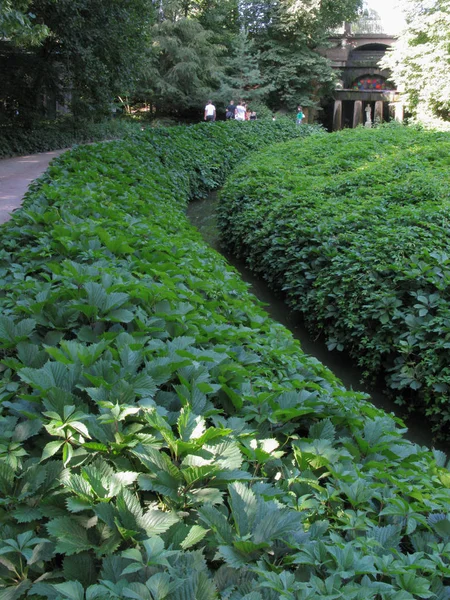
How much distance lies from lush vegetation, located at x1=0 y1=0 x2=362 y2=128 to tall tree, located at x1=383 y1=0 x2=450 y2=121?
6.15 metres

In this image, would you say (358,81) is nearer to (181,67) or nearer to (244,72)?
(244,72)

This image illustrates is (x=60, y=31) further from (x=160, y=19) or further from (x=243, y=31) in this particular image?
(x=243, y=31)

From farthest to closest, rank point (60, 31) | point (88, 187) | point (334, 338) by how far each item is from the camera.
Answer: point (60, 31) < point (88, 187) < point (334, 338)

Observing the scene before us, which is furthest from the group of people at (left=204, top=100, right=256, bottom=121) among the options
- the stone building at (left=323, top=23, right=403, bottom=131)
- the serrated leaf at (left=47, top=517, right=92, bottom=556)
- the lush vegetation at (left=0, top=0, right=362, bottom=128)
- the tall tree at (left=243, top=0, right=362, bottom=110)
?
the serrated leaf at (left=47, top=517, right=92, bottom=556)

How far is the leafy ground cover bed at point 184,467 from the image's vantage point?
4.28ft

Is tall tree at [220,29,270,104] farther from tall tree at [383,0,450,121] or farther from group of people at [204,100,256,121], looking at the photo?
tall tree at [383,0,450,121]

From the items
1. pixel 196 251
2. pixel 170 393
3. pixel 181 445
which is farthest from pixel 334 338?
pixel 181 445

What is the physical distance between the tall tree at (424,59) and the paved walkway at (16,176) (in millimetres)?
15698

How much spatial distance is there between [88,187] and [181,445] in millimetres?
4481

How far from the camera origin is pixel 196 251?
4.68 m

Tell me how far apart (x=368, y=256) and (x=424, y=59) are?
71.9ft

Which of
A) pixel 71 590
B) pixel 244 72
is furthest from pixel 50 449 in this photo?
pixel 244 72

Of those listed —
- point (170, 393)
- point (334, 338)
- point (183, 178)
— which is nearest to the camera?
point (170, 393)

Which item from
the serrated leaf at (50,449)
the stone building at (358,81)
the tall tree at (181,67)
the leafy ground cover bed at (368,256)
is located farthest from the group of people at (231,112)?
the serrated leaf at (50,449)
